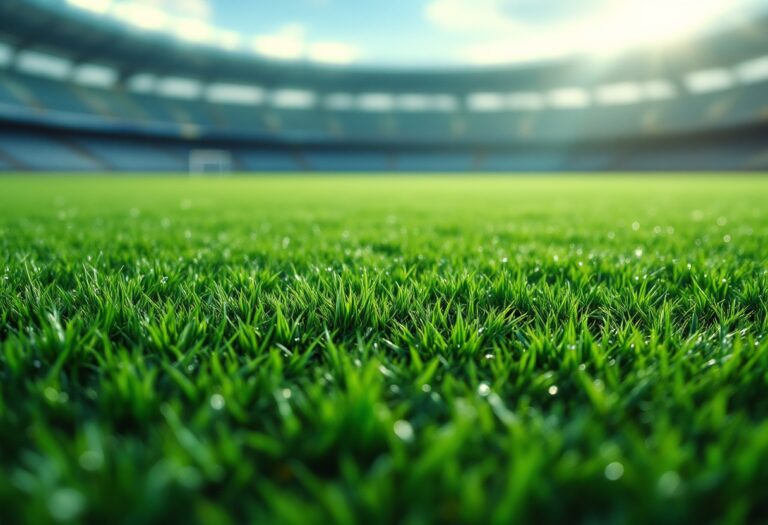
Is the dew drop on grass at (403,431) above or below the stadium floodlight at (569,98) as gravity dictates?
below

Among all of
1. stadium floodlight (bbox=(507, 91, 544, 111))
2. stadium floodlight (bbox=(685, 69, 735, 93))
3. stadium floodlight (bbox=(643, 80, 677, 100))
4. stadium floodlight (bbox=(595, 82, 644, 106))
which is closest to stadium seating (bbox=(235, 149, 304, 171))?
stadium floodlight (bbox=(507, 91, 544, 111))

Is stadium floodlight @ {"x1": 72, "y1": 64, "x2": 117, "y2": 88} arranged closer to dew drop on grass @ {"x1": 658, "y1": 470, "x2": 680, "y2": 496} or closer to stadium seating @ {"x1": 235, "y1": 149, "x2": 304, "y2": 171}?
stadium seating @ {"x1": 235, "y1": 149, "x2": 304, "y2": 171}

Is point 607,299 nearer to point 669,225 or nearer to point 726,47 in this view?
point 669,225

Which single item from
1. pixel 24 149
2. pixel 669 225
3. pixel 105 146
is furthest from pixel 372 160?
pixel 669 225

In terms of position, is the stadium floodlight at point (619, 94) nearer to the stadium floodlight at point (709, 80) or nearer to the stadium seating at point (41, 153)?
the stadium floodlight at point (709, 80)

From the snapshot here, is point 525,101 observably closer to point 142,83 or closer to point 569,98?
point 569,98

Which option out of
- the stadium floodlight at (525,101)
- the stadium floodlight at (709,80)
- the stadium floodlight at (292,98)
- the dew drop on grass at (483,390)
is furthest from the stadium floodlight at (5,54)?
the stadium floodlight at (709,80)

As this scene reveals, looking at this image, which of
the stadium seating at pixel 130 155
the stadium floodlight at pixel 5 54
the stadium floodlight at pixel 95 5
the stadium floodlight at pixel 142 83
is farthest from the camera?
the stadium floodlight at pixel 142 83

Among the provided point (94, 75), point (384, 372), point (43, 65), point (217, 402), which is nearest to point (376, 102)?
point (94, 75)
